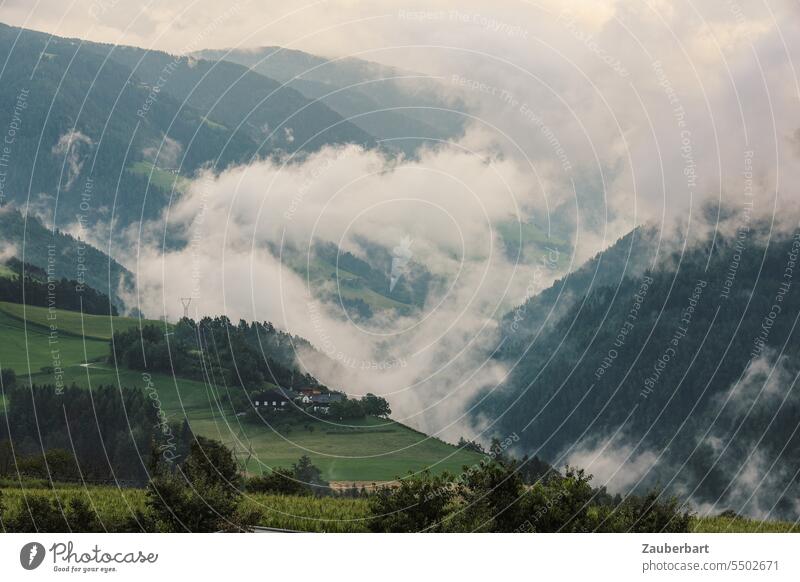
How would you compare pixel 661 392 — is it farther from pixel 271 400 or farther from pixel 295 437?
pixel 295 437

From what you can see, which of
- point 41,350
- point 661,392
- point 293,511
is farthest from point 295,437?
point 661,392

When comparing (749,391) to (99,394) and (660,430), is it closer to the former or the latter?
(660,430)

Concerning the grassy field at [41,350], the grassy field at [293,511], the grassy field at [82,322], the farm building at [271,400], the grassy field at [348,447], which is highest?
the grassy field at [82,322]

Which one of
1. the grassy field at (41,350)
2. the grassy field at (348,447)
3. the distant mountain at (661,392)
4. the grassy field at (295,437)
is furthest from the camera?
the distant mountain at (661,392)

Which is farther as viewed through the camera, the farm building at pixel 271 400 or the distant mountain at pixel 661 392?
the distant mountain at pixel 661 392

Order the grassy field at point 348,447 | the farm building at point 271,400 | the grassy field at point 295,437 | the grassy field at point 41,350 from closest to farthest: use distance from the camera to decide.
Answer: the grassy field at point 348,447 < the grassy field at point 295,437 < the farm building at point 271,400 < the grassy field at point 41,350

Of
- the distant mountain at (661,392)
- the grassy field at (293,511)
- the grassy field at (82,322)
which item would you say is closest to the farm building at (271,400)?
the grassy field at (82,322)

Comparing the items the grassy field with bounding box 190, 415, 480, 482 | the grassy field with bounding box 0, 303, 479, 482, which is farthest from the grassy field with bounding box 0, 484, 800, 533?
the grassy field with bounding box 190, 415, 480, 482

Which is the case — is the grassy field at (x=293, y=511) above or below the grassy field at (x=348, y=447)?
below

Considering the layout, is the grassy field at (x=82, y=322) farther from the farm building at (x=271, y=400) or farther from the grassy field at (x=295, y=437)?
the farm building at (x=271, y=400)

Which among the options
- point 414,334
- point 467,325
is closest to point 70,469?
point 414,334
